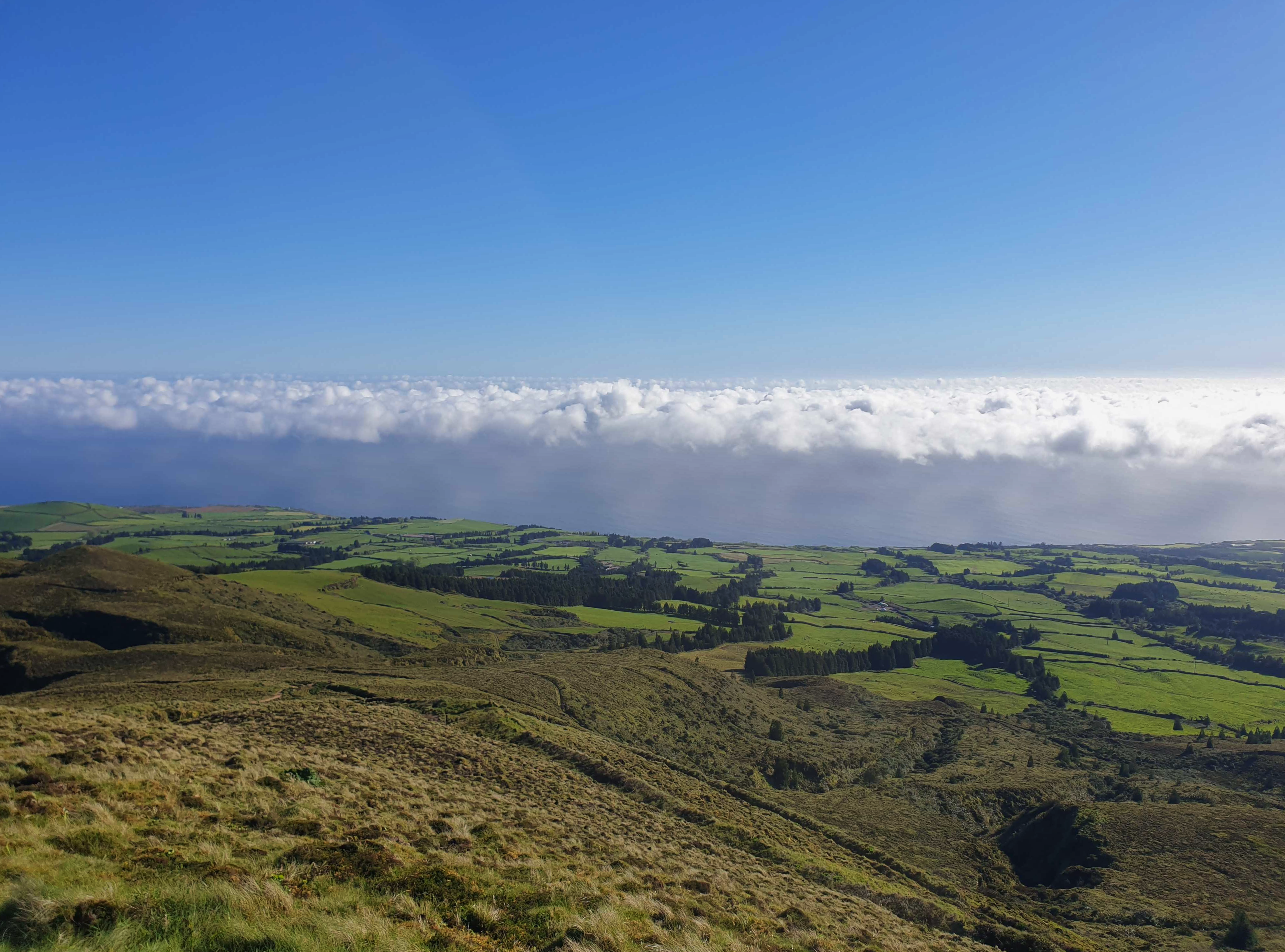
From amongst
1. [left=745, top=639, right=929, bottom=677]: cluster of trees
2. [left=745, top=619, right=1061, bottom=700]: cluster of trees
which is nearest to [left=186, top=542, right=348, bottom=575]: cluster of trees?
[left=745, top=639, right=929, bottom=677]: cluster of trees

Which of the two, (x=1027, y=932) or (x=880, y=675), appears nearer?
(x=1027, y=932)

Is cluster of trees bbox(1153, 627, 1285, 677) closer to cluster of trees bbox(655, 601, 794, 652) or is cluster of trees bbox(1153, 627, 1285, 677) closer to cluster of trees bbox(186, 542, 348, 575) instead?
cluster of trees bbox(655, 601, 794, 652)

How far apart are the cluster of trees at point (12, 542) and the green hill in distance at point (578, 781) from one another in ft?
315

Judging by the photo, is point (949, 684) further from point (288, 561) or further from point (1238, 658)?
point (288, 561)

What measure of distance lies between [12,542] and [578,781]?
205849 millimetres

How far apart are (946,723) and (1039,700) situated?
84.8ft

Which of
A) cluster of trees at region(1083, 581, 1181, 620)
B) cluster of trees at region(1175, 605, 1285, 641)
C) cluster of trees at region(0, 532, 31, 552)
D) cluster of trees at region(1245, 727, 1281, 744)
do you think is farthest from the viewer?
cluster of trees at region(0, 532, 31, 552)

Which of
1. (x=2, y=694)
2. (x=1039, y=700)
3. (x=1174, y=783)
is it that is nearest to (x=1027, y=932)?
(x=1174, y=783)

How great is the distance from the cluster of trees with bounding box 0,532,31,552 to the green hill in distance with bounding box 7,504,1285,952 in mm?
96090

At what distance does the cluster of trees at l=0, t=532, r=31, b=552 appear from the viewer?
162m

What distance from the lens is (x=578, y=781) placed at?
3088 cm

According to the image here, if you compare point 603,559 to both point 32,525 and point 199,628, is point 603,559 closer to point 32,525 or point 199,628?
point 199,628

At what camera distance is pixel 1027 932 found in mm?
25938

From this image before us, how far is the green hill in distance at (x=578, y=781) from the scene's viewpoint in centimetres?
1235
